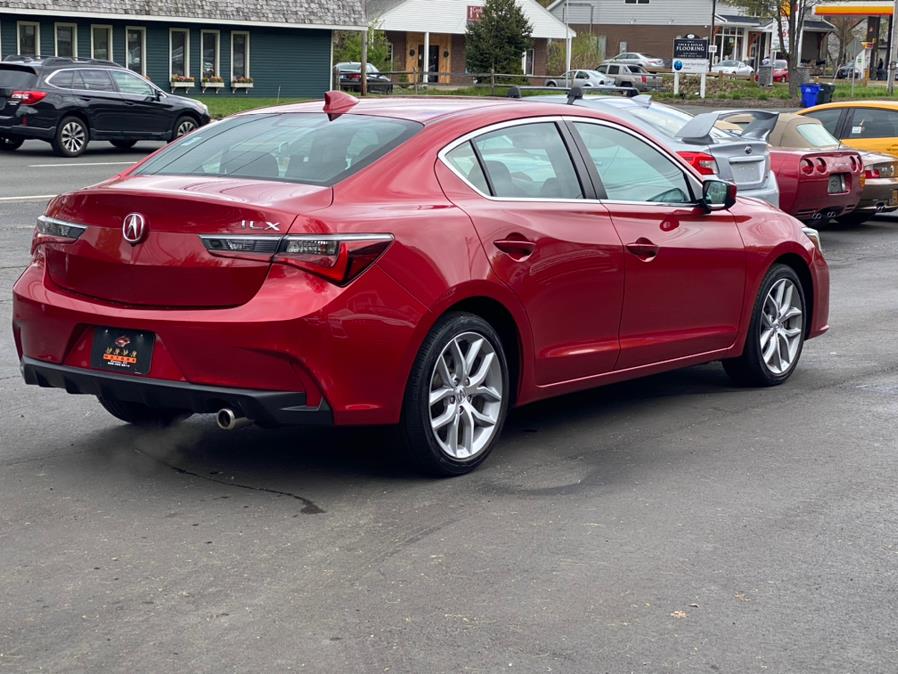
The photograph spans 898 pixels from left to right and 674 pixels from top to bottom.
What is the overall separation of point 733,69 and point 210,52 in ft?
152

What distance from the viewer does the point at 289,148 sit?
244 inches

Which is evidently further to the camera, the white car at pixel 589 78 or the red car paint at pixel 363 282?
the white car at pixel 589 78

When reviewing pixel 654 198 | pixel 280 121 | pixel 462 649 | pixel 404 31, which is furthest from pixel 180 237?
pixel 404 31

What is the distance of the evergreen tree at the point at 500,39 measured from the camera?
2864 inches

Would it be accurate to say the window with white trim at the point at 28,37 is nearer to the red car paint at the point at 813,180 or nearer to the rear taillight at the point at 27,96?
the rear taillight at the point at 27,96

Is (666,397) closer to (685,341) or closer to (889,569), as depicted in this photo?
(685,341)

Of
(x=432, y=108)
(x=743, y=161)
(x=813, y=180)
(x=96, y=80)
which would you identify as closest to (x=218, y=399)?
(x=432, y=108)

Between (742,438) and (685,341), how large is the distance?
24.9 inches

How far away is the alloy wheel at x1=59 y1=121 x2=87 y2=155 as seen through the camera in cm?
2573

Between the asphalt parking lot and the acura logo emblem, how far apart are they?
3.34 feet

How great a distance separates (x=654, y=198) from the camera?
23.7ft

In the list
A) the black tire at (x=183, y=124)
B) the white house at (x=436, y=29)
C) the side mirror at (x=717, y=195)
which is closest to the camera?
the side mirror at (x=717, y=195)

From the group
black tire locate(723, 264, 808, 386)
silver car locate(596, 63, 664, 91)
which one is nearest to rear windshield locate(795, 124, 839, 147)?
black tire locate(723, 264, 808, 386)

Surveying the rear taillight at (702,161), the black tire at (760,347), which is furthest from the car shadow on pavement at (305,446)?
the rear taillight at (702,161)
